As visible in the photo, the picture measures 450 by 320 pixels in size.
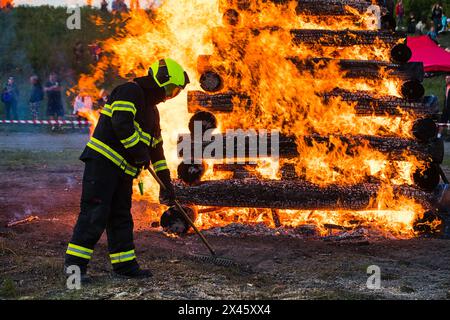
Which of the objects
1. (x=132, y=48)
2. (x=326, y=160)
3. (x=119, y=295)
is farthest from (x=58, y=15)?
(x=119, y=295)

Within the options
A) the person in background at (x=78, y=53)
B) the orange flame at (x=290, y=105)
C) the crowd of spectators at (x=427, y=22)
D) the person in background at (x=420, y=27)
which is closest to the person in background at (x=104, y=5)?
the person in background at (x=78, y=53)

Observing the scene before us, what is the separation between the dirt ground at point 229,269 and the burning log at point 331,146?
3.82ft

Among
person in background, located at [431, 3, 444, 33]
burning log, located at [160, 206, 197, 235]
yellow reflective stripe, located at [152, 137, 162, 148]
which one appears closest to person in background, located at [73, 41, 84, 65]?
person in background, located at [431, 3, 444, 33]

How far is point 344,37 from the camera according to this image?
861cm

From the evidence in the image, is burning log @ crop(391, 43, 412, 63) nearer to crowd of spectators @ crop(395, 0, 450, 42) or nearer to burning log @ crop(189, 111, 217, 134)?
burning log @ crop(189, 111, 217, 134)

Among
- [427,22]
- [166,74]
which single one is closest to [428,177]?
[166,74]

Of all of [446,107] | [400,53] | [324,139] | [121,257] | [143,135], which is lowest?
[121,257]

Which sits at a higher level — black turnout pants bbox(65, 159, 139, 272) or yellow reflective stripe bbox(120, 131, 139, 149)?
yellow reflective stripe bbox(120, 131, 139, 149)

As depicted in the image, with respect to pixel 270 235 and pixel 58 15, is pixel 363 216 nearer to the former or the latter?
pixel 270 235

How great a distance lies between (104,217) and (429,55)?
13.7 meters

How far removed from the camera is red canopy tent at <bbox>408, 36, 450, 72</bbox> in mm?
16594

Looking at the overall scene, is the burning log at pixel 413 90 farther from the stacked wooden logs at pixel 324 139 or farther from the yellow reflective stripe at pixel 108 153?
the yellow reflective stripe at pixel 108 153

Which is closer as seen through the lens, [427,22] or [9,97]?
[9,97]

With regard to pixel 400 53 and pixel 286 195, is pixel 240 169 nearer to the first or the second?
pixel 286 195
